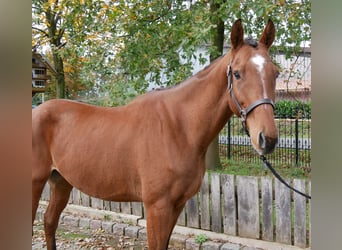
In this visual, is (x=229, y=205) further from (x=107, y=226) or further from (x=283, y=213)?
(x=107, y=226)

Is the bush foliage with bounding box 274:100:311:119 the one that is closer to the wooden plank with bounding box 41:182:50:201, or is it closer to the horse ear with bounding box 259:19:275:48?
the horse ear with bounding box 259:19:275:48

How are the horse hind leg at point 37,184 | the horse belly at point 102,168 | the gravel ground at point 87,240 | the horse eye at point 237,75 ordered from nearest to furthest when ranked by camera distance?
1. the horse eye at point 237,75
2. the horse belly at point 102,168
3. the horse hind leg at point 37,184
4. the gravel ground at point 87,240

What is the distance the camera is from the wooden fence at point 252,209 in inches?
81.3

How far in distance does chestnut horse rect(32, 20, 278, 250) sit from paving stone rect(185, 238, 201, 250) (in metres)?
0.88

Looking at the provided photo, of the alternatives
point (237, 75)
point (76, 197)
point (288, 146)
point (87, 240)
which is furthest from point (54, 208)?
point (288, 146)

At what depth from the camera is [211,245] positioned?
2.23 meters

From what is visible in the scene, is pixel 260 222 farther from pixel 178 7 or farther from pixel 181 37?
pixel 178 7

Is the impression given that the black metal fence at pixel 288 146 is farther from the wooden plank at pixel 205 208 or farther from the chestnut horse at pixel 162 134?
the chestnut horse at pixel 162 134

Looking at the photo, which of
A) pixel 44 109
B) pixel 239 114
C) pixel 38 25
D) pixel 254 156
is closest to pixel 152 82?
pixel 44 109

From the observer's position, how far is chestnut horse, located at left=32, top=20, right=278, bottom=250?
1.20m

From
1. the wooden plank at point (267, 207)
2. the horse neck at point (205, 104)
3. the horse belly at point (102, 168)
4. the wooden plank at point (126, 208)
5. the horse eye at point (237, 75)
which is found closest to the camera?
the horse eye at point (237, 75)

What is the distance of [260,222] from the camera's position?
2199 millimetres

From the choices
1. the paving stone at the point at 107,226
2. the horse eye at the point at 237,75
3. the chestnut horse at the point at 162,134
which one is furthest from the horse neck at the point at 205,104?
the paving stone at the point at 107,226

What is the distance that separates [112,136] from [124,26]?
116 centimetres
